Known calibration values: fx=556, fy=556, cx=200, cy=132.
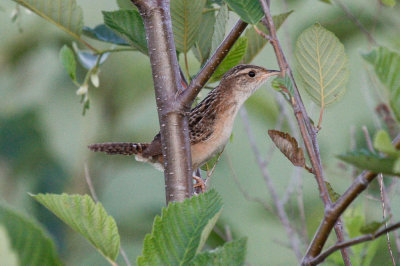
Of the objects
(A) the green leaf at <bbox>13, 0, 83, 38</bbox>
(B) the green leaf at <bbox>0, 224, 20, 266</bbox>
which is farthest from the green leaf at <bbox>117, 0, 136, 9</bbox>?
(B) the green leaf at <bbox>0, 224, 20, 266</bbox>

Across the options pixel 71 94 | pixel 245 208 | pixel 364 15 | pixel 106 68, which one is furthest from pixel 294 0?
pixel 71 94

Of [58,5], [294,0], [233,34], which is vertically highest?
[294,0]

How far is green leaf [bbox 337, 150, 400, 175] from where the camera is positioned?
491 mm

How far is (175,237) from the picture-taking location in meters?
0.61

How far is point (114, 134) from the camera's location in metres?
3.07

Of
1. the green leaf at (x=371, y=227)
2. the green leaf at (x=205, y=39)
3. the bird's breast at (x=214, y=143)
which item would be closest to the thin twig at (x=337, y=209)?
the green leaf at (x=371, y=227)

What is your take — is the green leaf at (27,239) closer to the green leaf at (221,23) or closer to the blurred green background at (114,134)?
the green leaf at (221,23)

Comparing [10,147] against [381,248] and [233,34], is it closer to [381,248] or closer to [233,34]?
[381,248]

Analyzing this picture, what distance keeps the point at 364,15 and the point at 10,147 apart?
1924 mm

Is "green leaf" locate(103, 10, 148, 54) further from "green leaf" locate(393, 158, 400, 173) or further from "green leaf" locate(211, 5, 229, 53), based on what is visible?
"green leaf" locate(393, 158, 400, 173)

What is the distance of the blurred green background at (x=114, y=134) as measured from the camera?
271 cm

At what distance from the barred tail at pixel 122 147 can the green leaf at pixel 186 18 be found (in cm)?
90

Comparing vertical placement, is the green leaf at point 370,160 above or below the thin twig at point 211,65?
below

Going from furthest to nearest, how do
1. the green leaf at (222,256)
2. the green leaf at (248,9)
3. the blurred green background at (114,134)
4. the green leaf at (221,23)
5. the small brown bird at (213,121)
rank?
the blurred green background at (114,134)
the small brown bird at (213,121)
the green leaf at (221,23)
the green leaf at (248,9)
the green leaf at (222,256)
